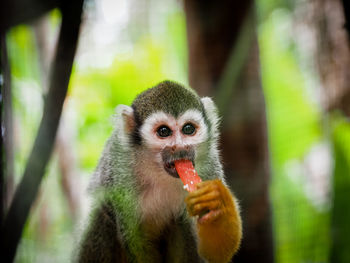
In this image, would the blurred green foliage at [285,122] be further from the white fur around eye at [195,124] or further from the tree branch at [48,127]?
the tree branch at [48,127]

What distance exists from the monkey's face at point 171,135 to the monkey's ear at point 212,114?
2.1 inches

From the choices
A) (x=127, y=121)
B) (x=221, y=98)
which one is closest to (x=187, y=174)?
(x=221, y=98)

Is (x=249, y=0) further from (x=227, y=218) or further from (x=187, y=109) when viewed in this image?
(x=227, y=218)

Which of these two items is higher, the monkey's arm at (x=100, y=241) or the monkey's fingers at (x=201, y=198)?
the monkey's fingers at (x=201, y=198)

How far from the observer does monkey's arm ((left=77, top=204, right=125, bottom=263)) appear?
5.17 feet

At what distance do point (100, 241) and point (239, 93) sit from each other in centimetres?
119

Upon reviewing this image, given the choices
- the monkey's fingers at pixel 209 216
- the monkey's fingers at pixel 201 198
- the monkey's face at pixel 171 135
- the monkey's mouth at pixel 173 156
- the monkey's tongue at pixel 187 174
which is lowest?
the monkey's fingers at pixel 209 216

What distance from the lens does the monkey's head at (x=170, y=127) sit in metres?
2.00

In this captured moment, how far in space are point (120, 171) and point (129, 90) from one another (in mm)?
386

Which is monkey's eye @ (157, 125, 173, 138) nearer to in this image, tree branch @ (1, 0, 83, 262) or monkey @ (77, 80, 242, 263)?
monkey @ (77, 80, 242, 263)

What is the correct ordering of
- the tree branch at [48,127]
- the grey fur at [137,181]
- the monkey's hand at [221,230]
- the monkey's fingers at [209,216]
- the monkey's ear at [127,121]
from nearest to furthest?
the tree branch at [48,127] < the grey fur at [137,181] < the monkey's fingers at [209,216] < the monkey's hand at [221,230] < the monkey's ear at [127,121]

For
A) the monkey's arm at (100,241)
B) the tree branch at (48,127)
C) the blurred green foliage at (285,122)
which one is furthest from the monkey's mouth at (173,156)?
the tree branch at (48,127)

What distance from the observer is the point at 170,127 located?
6.82 ft

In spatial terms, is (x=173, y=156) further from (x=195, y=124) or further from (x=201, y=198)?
(x=201, y=198)
